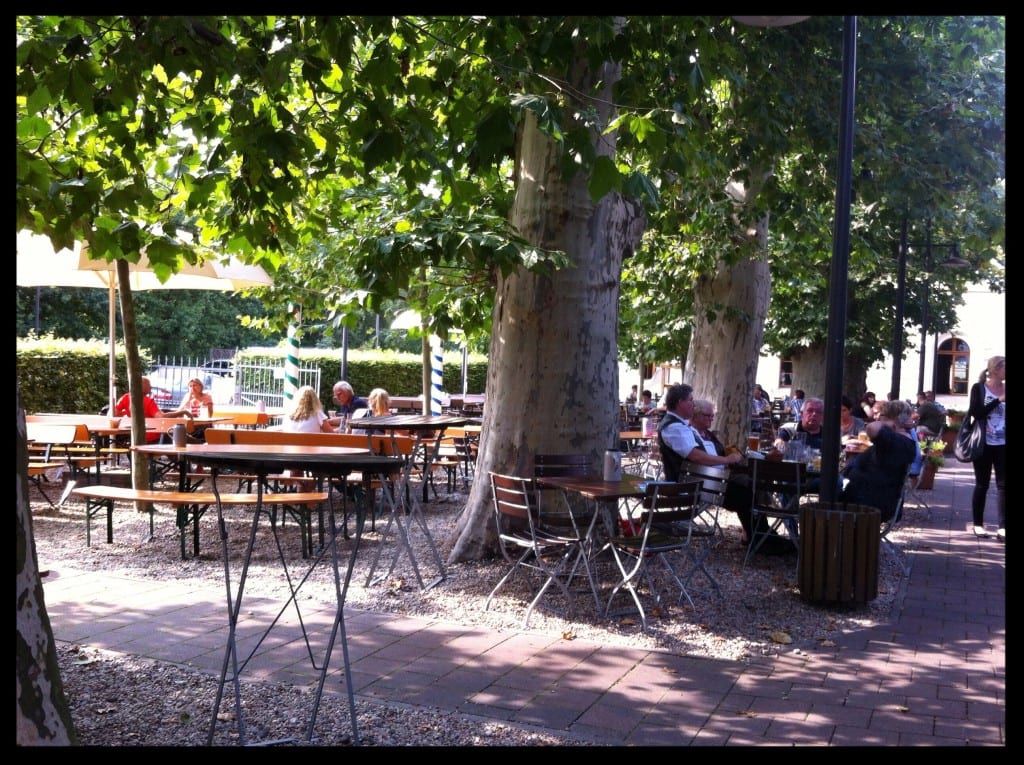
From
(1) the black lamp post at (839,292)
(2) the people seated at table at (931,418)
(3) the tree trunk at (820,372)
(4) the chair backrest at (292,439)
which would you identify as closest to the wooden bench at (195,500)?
(4) the chair backrest at (292,439)

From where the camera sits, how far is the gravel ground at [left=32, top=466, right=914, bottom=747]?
14.7 feet

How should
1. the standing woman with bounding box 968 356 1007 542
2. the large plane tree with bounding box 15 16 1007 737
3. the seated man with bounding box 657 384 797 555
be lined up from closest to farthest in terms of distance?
1. the large plane tree with bounding box 15 16 1007 737
2. the seated man with bounding box 657 384 797 555
3. the standing woman with bounding box 968 356 1007 542

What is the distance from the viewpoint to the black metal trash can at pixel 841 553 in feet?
22.8

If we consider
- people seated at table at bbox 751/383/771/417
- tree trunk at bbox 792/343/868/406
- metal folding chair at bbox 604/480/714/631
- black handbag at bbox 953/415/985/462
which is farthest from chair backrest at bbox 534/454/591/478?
tree trunk at bbox 792/343/868/406

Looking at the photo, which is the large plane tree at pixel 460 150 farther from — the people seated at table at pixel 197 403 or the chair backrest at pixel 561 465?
the people seated at table at pixel 197 403

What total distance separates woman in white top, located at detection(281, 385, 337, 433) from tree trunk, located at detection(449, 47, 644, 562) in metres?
2.91

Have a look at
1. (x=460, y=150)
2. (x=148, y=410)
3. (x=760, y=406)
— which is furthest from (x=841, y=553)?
(x=760, y=406)

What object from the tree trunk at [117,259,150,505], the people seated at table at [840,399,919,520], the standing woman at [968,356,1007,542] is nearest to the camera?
the people seated at table at [840,399,919,520]

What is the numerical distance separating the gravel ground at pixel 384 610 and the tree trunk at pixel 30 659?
1382mm

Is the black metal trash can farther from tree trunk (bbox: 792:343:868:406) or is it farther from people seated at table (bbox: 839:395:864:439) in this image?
tree trunk (bbox: 792:343:868:406)

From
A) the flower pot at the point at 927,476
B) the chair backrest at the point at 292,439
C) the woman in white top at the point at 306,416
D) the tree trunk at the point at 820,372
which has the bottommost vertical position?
the flower pot at the point at 927,476

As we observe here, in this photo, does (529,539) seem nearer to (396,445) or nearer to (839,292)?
(396,445)

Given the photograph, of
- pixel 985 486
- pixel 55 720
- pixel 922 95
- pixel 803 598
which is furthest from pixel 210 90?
pixel 985 486
